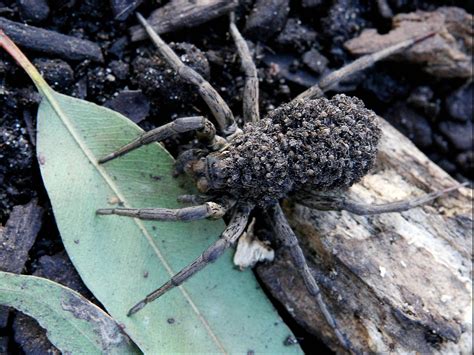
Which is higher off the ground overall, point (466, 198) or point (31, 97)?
point (31, 97)

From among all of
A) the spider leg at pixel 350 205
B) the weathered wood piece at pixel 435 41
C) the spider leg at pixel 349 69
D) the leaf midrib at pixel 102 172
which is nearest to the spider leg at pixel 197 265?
the leaf midrib at pixel 102 172

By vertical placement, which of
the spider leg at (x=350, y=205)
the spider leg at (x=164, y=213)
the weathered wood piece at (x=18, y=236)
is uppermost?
the weathered wood piece at (x=18, y=236)

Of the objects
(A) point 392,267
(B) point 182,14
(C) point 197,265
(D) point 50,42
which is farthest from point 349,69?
(D) point 50,42

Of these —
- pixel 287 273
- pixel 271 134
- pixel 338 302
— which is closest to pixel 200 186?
pixel 271 134

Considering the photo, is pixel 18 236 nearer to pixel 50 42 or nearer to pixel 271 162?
pixel 50 42

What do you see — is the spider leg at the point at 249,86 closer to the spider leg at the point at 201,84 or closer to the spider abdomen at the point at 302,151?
the spider leg at the point at 201,84

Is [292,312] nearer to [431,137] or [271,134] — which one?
[271,134]

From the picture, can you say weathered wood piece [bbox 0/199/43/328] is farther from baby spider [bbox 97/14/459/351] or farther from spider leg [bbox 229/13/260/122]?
spider leg [bbox 229/13/260/122]
